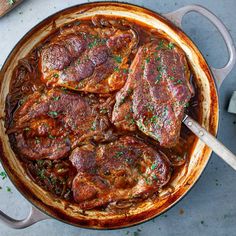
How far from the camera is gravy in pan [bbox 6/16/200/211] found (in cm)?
389

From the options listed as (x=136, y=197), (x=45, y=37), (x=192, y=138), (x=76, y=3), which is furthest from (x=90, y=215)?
(x=76, y=3)

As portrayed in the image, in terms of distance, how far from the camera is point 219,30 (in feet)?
12.3

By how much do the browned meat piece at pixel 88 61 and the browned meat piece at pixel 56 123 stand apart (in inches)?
5.4

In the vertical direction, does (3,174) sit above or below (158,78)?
above

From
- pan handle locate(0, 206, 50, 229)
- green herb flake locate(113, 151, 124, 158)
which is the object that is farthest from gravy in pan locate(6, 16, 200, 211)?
pan handle locate(0, 206, 50, 229)

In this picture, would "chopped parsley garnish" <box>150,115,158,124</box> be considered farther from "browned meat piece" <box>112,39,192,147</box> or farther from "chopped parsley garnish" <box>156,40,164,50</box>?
"chopped parsley garnish" <box>156,40,164,50</box>

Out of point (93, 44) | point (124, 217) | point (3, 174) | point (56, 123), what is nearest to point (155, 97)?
point (93, 44)

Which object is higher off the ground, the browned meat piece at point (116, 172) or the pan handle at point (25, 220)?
the pan handle at point (25, 220)

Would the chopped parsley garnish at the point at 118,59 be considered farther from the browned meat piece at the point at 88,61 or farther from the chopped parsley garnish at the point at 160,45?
the chopped parsley garnish at the point at 160,45

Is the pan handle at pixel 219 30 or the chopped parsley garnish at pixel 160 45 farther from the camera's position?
the chopped parsley garnish at pixel 160 45

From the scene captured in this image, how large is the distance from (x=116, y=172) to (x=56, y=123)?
0.70 m

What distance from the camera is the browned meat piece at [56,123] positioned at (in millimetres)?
3893

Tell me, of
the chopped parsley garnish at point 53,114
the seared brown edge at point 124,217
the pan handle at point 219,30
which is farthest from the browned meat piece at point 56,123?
the pan handle at point 219,30

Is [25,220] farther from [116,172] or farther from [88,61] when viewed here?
[88,61]
